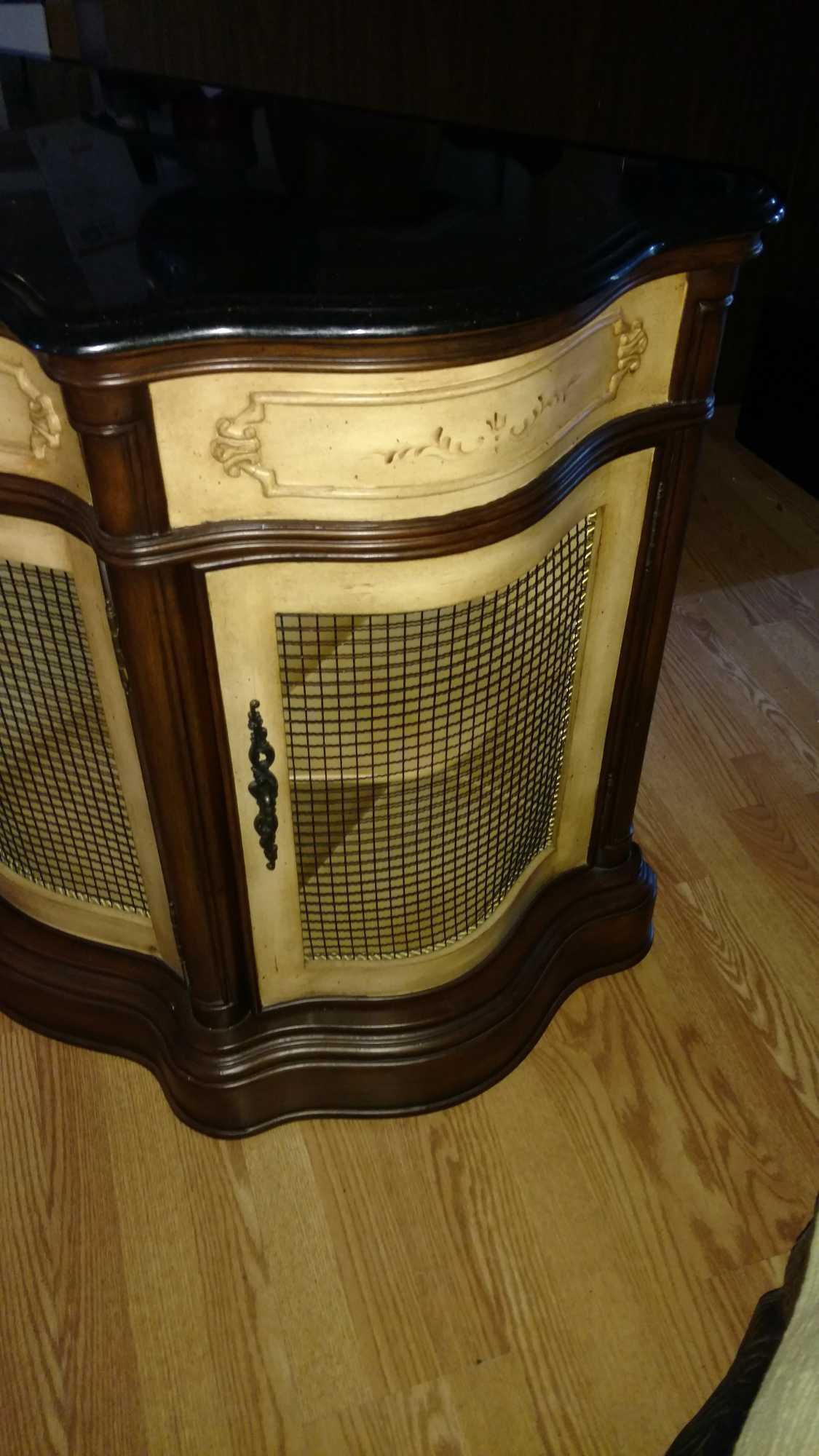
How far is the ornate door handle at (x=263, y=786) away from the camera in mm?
897

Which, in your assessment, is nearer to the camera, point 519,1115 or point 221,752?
point 221,752

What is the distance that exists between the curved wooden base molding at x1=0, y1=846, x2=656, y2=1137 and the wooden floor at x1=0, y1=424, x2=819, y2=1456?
3cm

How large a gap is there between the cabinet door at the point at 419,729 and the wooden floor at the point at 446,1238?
201 millimetres

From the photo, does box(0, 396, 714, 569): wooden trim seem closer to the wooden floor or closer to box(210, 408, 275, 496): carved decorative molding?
box(210, 408, 275, 496): carved decorative molding

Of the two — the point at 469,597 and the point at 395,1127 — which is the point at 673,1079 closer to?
the point at 395,1127

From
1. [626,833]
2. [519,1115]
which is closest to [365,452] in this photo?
[626,833]

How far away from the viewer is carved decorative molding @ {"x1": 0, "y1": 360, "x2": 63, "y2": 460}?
0.76 metres

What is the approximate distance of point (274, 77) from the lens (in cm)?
175

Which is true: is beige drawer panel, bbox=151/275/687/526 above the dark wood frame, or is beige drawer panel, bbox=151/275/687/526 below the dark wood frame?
above

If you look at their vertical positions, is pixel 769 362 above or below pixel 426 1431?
above

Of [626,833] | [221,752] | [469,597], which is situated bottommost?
[626,833]

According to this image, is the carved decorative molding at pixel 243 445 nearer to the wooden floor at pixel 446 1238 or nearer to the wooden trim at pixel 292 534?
the wooden trim at pixel 292 534

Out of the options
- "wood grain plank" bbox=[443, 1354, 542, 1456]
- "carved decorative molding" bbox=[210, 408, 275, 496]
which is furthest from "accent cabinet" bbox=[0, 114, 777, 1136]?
"wood grain plank" bbox=[443, 1354, 542, 1456]

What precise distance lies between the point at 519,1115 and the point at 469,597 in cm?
60
